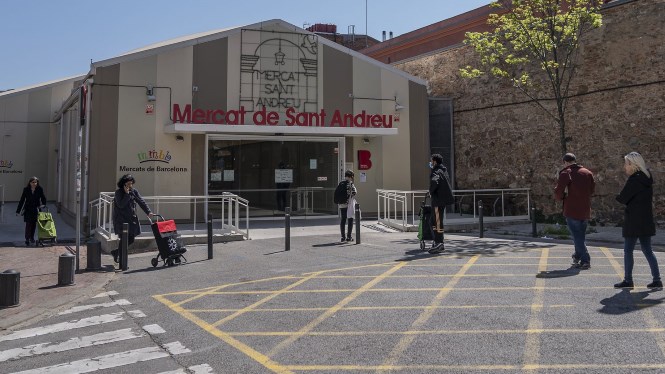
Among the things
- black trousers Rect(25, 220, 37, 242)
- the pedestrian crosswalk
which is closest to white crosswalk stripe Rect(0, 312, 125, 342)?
the pedestrian crosswalk

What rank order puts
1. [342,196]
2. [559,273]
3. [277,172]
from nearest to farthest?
1. [559,273]
2. [342,196]
3. [277,172]

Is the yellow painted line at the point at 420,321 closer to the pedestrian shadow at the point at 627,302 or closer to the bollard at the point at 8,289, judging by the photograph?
the pedestrian shadow at the point at 627,302

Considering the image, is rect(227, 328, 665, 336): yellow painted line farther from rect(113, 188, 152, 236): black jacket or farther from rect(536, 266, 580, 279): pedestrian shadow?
rect(113, 188, 152, 236): black jacket

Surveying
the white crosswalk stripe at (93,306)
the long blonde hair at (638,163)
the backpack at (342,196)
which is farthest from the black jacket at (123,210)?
the long blonde hair at (638,163)

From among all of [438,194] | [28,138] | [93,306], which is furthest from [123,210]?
[28,138]

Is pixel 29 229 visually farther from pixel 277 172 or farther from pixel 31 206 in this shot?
pixel 277 172

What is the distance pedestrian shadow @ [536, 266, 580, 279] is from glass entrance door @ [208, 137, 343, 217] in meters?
10.3

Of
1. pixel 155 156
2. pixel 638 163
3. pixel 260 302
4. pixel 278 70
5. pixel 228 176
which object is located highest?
pixel 278 70

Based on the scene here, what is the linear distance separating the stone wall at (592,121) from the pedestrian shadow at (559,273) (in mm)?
8428

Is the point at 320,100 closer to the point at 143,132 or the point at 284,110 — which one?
the point at 284,110

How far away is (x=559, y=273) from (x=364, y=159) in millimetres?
→ 10464

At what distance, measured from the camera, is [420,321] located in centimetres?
559

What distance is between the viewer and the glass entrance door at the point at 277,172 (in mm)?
16781

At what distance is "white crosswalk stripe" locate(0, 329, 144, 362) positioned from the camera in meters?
5.01
